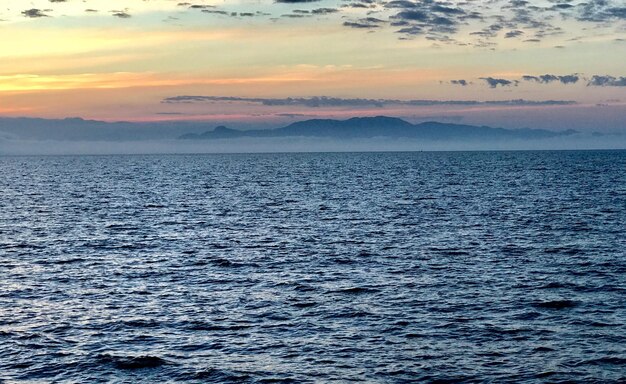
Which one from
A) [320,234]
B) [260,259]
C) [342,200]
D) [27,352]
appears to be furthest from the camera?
[342,200]

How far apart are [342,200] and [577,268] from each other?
215 feet

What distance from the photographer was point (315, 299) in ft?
136

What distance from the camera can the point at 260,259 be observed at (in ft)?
182

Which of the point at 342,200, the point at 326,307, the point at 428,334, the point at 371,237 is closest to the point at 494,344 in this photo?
the point at 428,334

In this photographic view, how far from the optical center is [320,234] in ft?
229

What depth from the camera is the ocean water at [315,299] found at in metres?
30.0

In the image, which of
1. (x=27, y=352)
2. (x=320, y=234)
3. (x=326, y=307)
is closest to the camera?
(x=27, y=352)

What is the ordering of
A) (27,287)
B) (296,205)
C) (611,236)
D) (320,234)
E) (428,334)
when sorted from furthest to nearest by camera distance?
(296,205)
(320,234)
(611,236)
(27,287)
(428,334)

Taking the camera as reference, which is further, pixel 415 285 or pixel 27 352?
pixel 415 285

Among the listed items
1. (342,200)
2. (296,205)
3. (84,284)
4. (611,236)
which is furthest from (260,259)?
(342,200)

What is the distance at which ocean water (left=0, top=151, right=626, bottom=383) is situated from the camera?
1181 inches

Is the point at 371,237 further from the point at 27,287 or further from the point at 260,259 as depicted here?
the point at 27,287

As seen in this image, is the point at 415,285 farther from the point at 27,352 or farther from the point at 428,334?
the point at 27,352

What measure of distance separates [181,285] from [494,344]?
21375 millimetres
